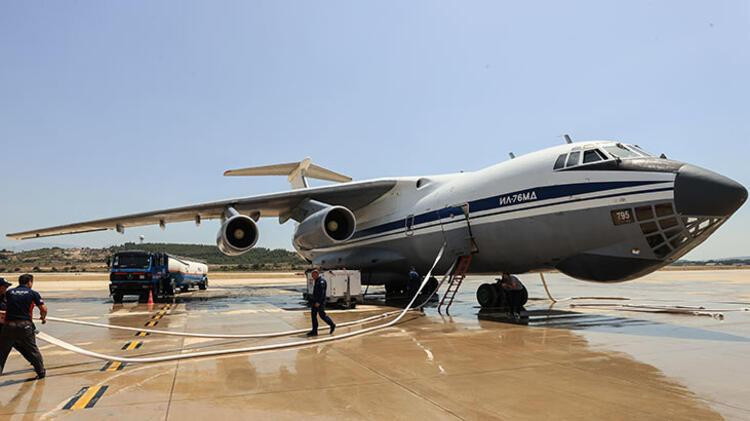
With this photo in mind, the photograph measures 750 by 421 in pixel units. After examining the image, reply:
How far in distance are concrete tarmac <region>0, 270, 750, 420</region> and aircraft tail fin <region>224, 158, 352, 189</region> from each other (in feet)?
37.0

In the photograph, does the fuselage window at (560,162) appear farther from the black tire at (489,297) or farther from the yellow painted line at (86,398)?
the yellow painted line at (86,398)

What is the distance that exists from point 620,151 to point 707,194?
1.69 meters

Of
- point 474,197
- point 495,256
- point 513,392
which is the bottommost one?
point 513,392

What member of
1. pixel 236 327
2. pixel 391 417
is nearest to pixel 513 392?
pixel 391 417

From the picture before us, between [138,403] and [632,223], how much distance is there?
7.46 meters

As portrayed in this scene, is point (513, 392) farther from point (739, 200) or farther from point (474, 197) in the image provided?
point (474, 197)

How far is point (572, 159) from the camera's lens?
9.42 m

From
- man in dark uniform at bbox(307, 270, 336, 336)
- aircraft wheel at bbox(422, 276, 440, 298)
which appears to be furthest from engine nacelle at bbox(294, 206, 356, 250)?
man in dark uniform at bbox(307, 270, 336, 336)

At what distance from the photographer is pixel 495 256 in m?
11.0

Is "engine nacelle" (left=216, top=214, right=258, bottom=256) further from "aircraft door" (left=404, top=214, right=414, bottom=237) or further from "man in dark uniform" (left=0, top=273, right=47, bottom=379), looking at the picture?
"man in dark uniform" (left=0, top=273, right=47, bottom=379)

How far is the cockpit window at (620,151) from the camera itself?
29.5 ft

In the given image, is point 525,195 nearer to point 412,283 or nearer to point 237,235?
point 412,283

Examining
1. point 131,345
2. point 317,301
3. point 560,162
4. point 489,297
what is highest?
point 560,162

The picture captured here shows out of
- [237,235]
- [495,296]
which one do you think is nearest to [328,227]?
[237,235]
